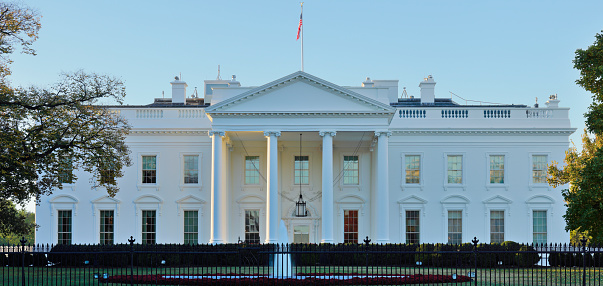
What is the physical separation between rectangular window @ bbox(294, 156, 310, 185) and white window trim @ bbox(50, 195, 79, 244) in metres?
13.3

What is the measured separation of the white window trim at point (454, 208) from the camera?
141 feet

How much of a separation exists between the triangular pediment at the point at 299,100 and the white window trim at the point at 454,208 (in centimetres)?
786

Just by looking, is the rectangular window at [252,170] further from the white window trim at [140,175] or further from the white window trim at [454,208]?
the white window trim at [454,208]

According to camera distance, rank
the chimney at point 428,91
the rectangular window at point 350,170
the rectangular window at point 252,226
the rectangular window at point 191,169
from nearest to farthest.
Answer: the rectangular window at point 191,169 → the rectangular window at point 252,226 → the rectangular window at point 350,170 → the chimney at point 428,91

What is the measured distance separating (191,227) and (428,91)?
18.0m

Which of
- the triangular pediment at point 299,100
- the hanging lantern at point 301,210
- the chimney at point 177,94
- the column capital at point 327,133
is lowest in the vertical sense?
the hanging lantern at point 301,210

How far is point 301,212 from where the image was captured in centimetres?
4322

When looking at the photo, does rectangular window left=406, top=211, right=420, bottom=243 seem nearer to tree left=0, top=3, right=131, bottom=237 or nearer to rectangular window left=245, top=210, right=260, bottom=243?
rectangular window left=245, top=210, right=260, bottom=243

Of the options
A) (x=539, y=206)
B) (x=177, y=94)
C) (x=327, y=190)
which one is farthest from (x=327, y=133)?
(x=539, y=206)

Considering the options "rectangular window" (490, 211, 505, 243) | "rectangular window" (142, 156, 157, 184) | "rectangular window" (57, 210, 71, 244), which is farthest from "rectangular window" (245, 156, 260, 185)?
"rectangular window" (490, 211, 505, 243)

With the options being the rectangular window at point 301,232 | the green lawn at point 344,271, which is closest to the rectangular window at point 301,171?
the rectangular window at point 301,232

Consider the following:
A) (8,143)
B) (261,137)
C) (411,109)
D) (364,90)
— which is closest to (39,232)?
(261,137)

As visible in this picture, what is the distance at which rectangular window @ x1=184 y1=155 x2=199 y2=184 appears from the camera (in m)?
43.2

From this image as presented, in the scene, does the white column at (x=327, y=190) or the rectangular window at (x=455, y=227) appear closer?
the white column at (x=327, y=190)
